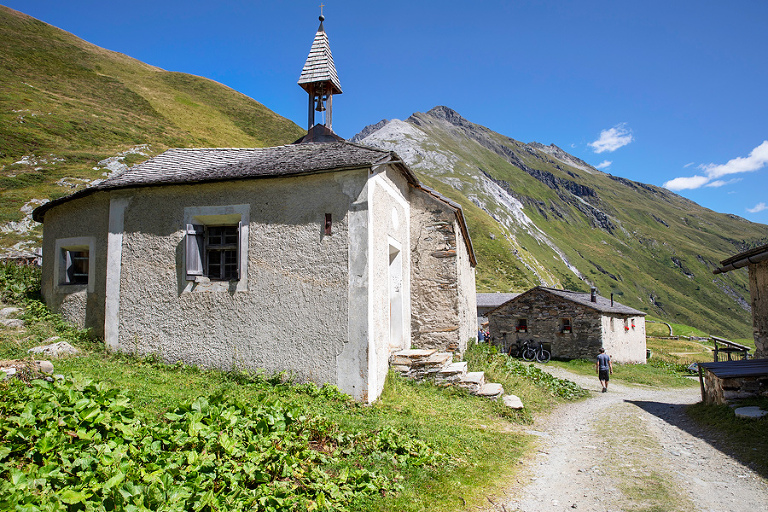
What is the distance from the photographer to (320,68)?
11.9 metres

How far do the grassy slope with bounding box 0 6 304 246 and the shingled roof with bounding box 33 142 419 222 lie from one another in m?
15.0

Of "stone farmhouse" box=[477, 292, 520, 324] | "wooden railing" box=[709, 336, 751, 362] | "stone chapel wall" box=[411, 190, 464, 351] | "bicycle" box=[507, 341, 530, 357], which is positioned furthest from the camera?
"stone farmhouse" box=[477, 292, 520, 324]

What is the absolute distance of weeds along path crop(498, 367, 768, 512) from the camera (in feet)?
15.3

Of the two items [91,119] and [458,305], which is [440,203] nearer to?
[458,305]

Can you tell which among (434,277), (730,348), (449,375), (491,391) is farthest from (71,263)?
(730,348)

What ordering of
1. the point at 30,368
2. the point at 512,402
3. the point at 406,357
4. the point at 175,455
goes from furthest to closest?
the point at 406,357, the point at 512,402, the point at 30,368, the point at 175,455

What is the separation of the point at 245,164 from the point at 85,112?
4694cm

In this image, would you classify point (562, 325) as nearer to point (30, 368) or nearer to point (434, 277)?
point (434, 277)

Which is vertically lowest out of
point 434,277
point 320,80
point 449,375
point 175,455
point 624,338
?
point 624,338

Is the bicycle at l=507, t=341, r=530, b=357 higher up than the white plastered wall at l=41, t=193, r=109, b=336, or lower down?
lower down

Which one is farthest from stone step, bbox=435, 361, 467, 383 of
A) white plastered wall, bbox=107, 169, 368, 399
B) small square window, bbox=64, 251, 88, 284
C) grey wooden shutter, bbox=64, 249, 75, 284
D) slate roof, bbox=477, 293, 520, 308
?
slate roof, bbox=477, 293, 520, 308

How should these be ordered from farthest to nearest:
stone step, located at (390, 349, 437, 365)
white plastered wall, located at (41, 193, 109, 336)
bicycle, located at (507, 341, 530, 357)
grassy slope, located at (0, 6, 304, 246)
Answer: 1. grassy slope, located at (0, 6, 304, 246)
2. bicycle, located at (507, 341, 530, 357)
3. white plastered wall, located at (41, 193, 109, 336)
4. stone step, located at (390, 349, 437, 365)

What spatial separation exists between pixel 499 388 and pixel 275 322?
5.04 meters

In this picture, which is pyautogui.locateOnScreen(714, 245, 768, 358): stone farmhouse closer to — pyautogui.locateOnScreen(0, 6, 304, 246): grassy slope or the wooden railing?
the wooden railing
